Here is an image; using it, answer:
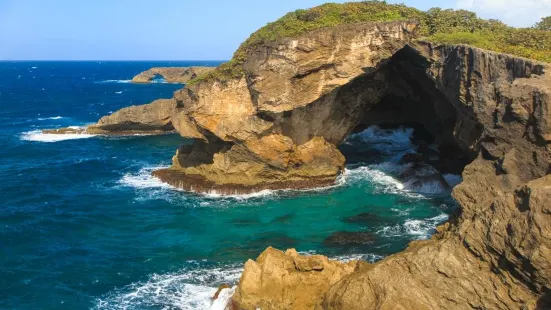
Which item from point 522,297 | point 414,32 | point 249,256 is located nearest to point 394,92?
point 414,32

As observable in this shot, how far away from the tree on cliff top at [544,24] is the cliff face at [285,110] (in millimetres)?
8761

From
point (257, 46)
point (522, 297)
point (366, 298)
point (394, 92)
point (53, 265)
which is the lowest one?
point (53, 265)

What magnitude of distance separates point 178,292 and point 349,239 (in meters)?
9.12

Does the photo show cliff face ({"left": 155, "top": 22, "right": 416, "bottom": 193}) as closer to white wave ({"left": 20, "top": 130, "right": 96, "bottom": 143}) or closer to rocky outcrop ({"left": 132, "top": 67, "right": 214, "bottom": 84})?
white wave ({"left": 20, "top": 130, "right": 96, "bottom": 143})

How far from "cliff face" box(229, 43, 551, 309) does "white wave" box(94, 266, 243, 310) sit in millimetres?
2120

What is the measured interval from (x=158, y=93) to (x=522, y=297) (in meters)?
93.6

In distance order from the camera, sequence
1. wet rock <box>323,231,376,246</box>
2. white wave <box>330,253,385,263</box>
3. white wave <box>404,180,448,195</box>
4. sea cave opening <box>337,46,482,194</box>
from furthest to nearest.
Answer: sea cave opening <box>337,46,482,194</box>, white wave <box>404,180,448,195</box>, wet rock <box>323,231,376,246</box>, white wave <box>330,253,385,263</box>

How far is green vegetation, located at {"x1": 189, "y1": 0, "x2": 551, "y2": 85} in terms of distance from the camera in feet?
81.1

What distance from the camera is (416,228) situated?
81.4 ft

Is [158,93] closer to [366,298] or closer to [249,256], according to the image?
[249,256]

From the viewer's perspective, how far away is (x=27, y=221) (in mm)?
27625

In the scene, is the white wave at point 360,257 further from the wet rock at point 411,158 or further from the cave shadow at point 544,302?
the wet rock at point 411,158

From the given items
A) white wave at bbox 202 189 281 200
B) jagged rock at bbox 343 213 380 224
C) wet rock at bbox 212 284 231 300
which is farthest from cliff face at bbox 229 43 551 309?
white wave at bbox 202 189 281 200

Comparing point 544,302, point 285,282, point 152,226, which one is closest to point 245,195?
point 152,226
